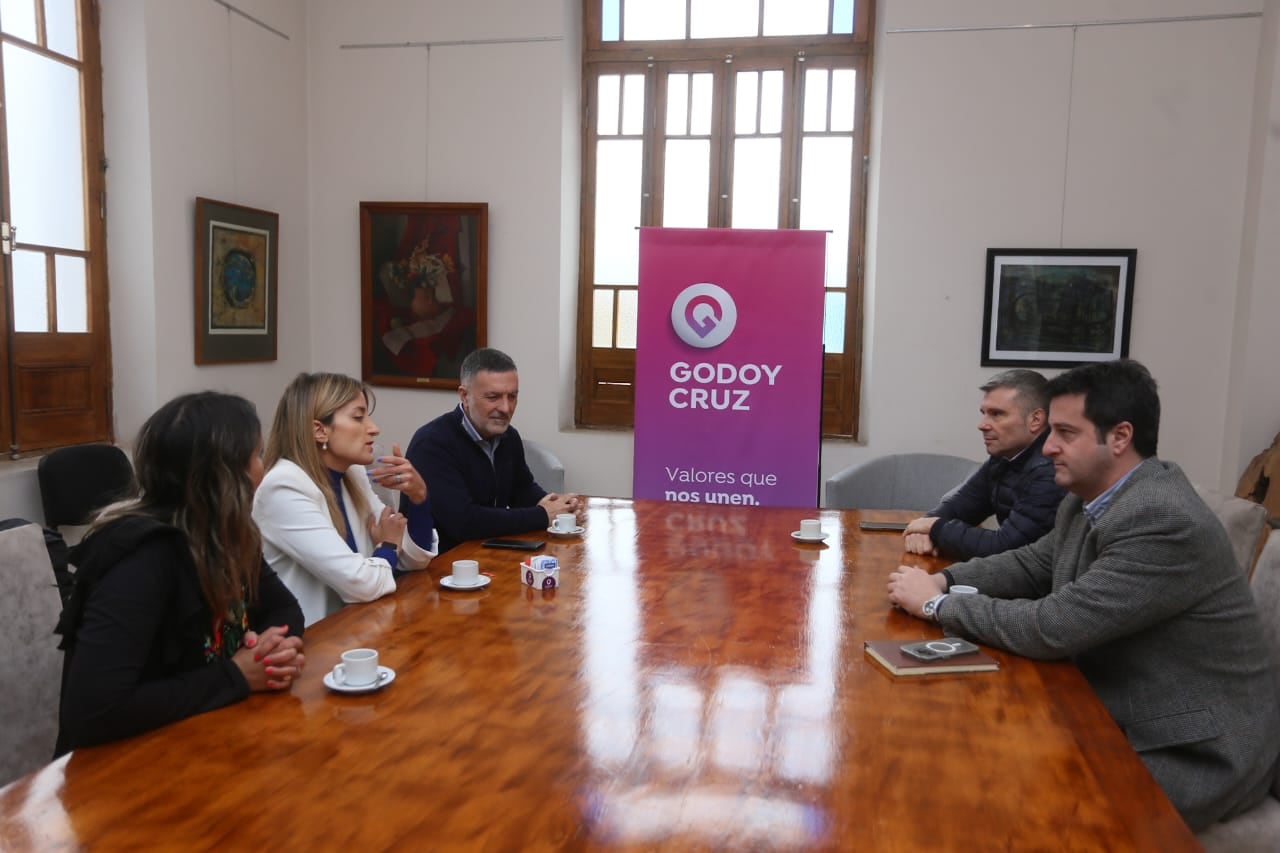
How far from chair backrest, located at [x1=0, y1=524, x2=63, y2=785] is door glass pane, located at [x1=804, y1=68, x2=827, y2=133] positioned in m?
4.79

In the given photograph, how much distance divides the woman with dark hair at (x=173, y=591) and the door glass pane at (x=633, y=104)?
451 cm

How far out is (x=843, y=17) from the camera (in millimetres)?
5605

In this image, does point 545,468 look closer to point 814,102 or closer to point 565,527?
point 565,527

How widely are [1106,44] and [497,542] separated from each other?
171 inches

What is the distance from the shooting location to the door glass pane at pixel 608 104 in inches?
232

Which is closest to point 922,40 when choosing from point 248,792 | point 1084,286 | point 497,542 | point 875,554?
point 1084,286

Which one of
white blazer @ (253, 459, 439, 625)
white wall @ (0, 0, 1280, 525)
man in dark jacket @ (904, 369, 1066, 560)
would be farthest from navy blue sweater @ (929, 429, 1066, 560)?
white wall @ (0, 0, 1280, 525)

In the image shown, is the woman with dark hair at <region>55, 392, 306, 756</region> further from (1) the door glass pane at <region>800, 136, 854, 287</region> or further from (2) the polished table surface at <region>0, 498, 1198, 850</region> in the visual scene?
(1) the door glass pane at <region>800, 136, 854, 287</region>

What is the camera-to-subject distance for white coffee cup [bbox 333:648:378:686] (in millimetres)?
1693

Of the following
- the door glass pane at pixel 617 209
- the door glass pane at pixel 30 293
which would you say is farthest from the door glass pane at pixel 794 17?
the door glass pane at pixel 30 293

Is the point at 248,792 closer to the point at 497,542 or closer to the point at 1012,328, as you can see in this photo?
the point at 497,542

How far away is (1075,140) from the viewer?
200 inches

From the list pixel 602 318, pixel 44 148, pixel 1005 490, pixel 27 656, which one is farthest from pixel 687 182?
pixel 27 656

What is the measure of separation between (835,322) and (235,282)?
3.53 metres
